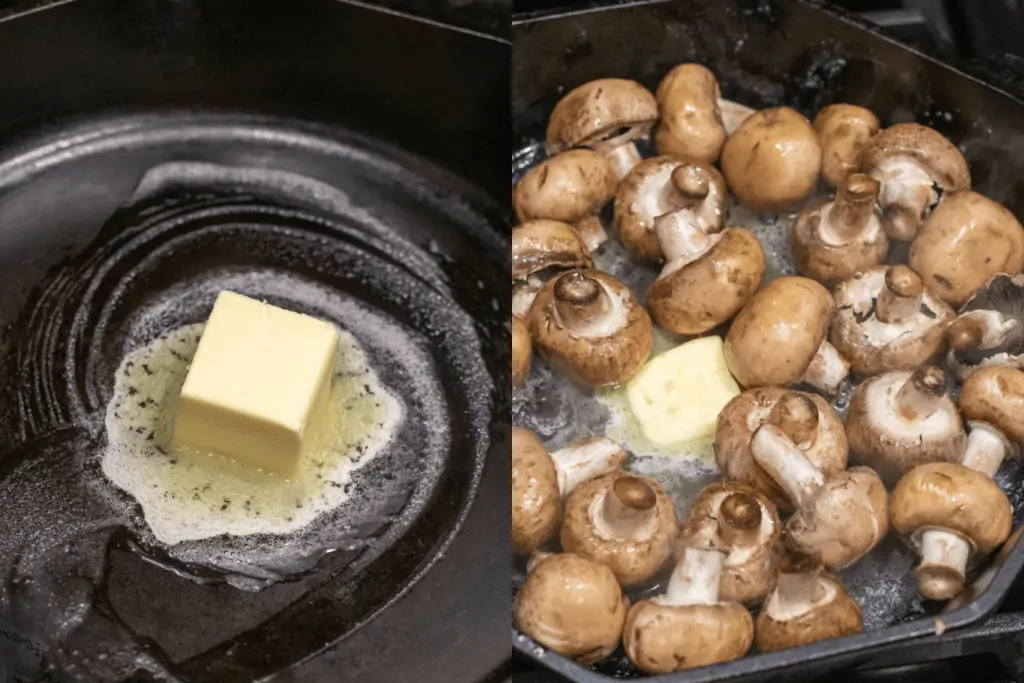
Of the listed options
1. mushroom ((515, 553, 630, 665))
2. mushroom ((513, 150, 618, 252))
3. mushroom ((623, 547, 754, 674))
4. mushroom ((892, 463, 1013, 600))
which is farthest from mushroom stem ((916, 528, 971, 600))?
mushroom ((513, 150, 618, 252))

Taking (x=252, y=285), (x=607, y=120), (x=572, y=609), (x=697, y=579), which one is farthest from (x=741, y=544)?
(x=252, y=285)

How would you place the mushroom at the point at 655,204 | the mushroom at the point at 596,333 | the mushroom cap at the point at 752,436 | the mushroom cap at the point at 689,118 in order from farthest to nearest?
the mushroom cap at the point at 689,118, the mushroom at the point at 655,204, the mushroom at the point at 596,333, the mushroom cap at the point at 752,436

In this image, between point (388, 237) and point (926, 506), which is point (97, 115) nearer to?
point (388, 237)

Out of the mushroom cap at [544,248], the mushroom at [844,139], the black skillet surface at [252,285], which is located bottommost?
the black skillet surface at [252,285]

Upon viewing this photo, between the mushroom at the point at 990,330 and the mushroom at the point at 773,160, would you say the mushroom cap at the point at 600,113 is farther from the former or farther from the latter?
the mushroom at the point at 990,330

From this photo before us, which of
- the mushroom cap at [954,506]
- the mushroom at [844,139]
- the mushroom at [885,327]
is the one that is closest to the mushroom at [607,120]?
the mushroom at [844,139]

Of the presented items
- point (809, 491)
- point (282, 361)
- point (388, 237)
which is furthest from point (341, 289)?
point (809, 491)

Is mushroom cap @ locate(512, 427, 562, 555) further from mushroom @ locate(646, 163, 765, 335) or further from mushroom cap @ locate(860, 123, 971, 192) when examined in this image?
mushroom cap @ locate(860, 123, 971, 192)
